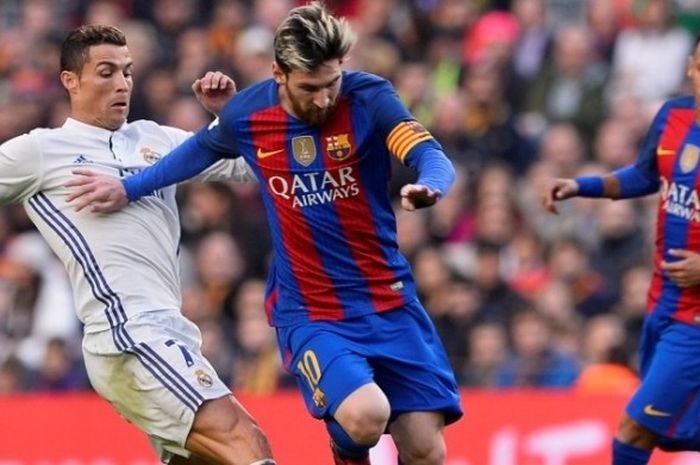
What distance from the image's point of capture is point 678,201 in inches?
383

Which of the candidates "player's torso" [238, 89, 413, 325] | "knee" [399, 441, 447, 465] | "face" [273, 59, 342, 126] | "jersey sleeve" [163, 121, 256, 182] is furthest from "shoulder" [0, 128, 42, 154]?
"knee" [399, 441, 447, 465]

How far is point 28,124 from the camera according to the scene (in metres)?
16.7

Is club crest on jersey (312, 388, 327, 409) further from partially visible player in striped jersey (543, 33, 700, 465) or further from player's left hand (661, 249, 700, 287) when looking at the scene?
player's left hand (661, 249, 700, 287)

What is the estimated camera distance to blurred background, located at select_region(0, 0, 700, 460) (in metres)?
13.3

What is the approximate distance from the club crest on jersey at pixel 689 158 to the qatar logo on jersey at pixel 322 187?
185 cm

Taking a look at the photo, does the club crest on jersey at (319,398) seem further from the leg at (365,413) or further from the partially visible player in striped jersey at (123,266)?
the partially visible player in striped jersey at (123,266)

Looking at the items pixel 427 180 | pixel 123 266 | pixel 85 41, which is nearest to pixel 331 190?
pixel 427 180

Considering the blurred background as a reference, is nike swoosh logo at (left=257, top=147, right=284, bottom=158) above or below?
above

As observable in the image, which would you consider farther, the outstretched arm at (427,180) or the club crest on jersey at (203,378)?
the club crest on jersey at (203,378)

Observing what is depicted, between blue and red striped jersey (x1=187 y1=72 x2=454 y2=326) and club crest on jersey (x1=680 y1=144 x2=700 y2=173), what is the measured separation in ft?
5.33

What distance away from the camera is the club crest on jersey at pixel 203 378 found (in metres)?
9.02

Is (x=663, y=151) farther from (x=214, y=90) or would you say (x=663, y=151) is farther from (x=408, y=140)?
(x=214, y=90)

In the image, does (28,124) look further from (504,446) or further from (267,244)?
(504,446)

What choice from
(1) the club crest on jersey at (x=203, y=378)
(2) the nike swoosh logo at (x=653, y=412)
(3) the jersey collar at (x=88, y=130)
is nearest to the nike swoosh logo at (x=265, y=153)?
(3) the jersey collar at (x=88, y=130)
